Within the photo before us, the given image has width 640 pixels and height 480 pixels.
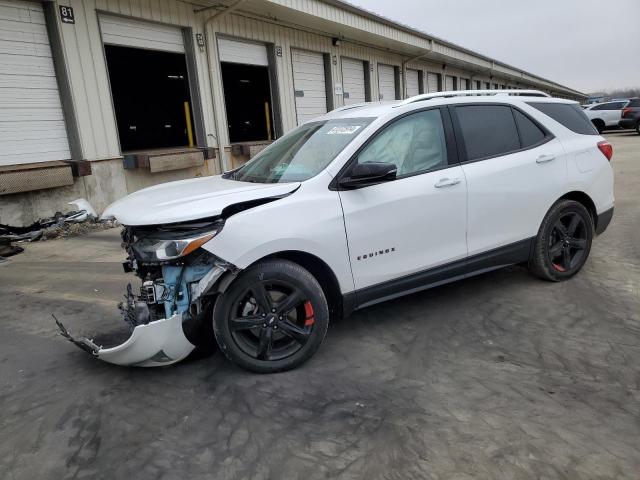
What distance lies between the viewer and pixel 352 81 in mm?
17047

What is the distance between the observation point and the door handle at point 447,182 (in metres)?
3.84

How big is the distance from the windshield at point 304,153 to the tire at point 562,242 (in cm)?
203

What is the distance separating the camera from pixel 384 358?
3477 mm

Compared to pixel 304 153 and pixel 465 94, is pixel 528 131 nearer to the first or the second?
pixel 465 94

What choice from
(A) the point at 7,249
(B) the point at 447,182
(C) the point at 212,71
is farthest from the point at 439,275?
(C) the point at 212,71

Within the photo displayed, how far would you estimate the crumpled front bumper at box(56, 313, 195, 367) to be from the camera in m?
3.02

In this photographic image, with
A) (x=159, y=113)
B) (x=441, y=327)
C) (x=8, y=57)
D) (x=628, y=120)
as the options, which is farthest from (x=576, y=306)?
(x=628, y=120)

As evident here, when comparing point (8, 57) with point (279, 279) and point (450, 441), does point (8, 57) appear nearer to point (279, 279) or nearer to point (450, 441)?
point (279, 279)

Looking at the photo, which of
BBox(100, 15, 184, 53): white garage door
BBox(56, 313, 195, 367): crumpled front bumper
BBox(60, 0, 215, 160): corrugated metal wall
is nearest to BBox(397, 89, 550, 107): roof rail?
BBox(56, 313, 195, 367): crumpled front bumper

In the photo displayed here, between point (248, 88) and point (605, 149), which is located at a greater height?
point (248, 88)

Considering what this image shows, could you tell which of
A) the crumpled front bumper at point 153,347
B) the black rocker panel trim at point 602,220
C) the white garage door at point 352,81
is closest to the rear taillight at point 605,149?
the black rocker panel trim at point 602,220

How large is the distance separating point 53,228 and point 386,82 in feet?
47.8

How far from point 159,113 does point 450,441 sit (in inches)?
647

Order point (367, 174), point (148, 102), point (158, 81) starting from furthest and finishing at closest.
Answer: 1. point (148, 102)
2. point (158, 81)
3. point (367, 174)
